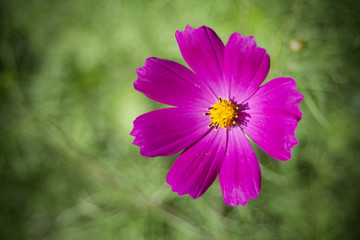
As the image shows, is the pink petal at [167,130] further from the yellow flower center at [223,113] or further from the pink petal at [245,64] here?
the pink petal at [245,64]

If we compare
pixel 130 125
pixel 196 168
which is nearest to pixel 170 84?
pixel 196 168

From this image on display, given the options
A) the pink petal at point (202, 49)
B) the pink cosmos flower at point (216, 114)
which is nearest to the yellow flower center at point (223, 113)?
the pink cosmos flower at point (216, 114)

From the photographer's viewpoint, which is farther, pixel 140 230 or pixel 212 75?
pixel 140 230

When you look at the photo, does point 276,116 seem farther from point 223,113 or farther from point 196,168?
point 196,168

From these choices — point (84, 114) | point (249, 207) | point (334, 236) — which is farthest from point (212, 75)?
point (334, 236)

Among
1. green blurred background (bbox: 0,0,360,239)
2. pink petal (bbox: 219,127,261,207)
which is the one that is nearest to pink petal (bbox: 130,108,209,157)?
pink petal (bbox: 219,127,261,207)

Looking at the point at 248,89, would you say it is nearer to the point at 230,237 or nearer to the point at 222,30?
the point at 222,30
